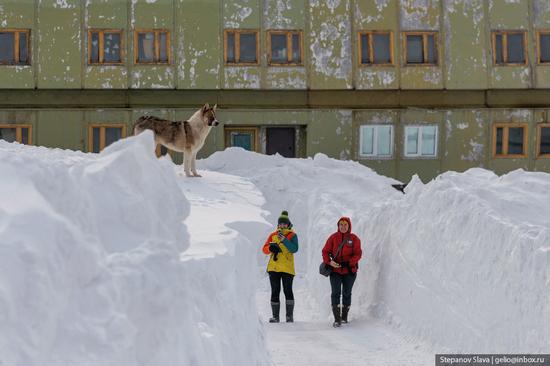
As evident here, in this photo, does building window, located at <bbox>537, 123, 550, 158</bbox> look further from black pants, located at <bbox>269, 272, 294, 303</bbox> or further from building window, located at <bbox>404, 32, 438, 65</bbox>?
black pants, located at <bbox>269, 272, 294, 303</bbox>

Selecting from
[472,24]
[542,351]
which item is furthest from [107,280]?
[472,24]

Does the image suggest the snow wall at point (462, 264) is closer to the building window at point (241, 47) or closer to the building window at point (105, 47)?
the building window at point (241, 47)

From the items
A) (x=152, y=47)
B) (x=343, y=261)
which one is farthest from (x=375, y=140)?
(x=343, y=261)

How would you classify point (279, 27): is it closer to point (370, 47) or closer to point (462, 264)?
point (370, 47)

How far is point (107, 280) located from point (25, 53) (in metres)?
22.7

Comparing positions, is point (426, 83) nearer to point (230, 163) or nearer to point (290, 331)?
point (230, 163)

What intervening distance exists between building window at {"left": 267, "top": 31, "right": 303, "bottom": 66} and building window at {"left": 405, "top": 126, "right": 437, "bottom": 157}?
13.7 ft

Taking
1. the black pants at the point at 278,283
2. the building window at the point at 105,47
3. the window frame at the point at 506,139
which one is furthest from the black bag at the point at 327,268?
the window frame at the point at 506,139

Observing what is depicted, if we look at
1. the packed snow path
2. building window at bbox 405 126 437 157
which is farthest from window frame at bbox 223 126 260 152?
the packed snow path

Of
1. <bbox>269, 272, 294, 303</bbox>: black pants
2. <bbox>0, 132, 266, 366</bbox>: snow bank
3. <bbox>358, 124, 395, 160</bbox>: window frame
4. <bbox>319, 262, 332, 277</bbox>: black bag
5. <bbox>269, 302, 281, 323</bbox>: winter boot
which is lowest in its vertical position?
<bbox>269, 302, 281, 323</bbox>: winter boot

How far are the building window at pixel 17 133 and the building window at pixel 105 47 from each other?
2.84m

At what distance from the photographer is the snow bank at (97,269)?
374 centimetres

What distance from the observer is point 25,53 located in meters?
25.5

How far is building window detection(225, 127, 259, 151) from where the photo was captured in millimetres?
26125
